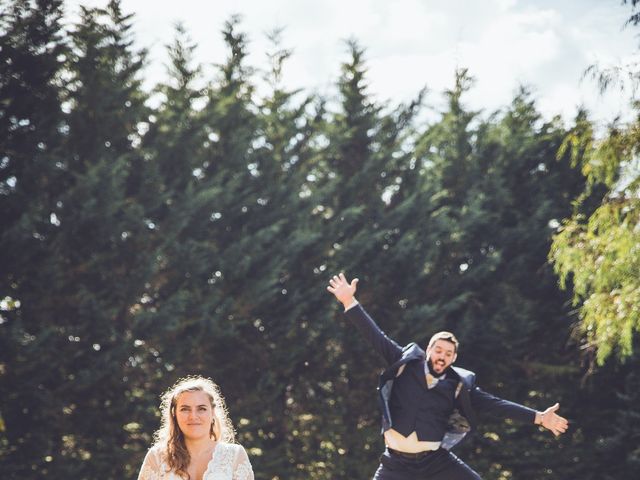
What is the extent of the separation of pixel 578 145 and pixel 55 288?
271 inches

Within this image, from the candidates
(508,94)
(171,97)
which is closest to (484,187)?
(508,94)

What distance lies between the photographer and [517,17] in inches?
389

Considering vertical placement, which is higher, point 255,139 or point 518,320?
point 255,139

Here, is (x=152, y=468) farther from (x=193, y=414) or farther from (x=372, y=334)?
(x=372, y=334)

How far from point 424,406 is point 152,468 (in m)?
3.39

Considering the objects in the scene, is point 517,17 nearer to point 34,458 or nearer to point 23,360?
point 23,360

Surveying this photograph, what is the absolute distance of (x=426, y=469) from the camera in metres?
6.44

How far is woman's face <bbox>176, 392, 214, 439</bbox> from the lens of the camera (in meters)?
3.52

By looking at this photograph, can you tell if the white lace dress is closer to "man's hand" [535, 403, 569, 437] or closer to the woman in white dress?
the woman in white dress

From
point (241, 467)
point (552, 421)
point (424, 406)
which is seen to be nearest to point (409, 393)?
point (424, 406)

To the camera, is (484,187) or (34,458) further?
(484,187)

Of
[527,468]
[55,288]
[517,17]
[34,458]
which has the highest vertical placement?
[517,17]

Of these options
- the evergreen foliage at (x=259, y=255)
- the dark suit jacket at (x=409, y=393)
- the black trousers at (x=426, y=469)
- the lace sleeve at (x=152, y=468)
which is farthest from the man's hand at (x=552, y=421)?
the lace sleeve at (x=152, y=468)

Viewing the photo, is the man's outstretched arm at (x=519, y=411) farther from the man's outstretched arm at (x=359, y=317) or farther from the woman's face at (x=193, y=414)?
the woman's face at (x=193, y=414)
